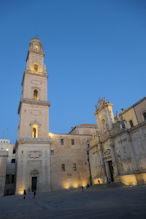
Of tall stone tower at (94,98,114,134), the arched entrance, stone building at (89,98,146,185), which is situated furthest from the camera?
tall stone tower at (94,98,114,134)

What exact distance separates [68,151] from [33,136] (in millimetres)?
8305

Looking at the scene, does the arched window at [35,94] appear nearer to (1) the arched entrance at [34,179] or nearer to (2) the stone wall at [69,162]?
(2) the stone wall at [69,162]

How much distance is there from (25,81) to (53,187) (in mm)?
23562

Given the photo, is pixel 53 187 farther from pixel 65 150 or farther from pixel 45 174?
pixel 65 150

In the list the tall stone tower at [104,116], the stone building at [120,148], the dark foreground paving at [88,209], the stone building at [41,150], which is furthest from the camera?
the tall stone tower at [104,116]

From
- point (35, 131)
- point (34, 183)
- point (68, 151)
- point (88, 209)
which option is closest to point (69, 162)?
point (68, 151)

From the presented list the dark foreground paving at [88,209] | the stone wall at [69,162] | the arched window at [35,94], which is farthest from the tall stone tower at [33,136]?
the dark foreground paving at [88,209]

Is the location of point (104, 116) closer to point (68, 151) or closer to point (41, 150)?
point (68, 151)

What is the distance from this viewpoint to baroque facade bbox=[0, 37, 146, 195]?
2159 centimetres

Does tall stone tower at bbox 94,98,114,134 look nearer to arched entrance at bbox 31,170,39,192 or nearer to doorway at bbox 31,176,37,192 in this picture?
arched entrance at bbox 31,170,39,192

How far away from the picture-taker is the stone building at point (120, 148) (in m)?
20.0

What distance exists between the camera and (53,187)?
28312 mm

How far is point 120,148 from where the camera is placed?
23125mm

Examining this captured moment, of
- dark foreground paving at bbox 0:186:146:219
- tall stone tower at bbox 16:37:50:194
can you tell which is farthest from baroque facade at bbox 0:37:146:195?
dark foreground paving at bbox 0:186:146:219
